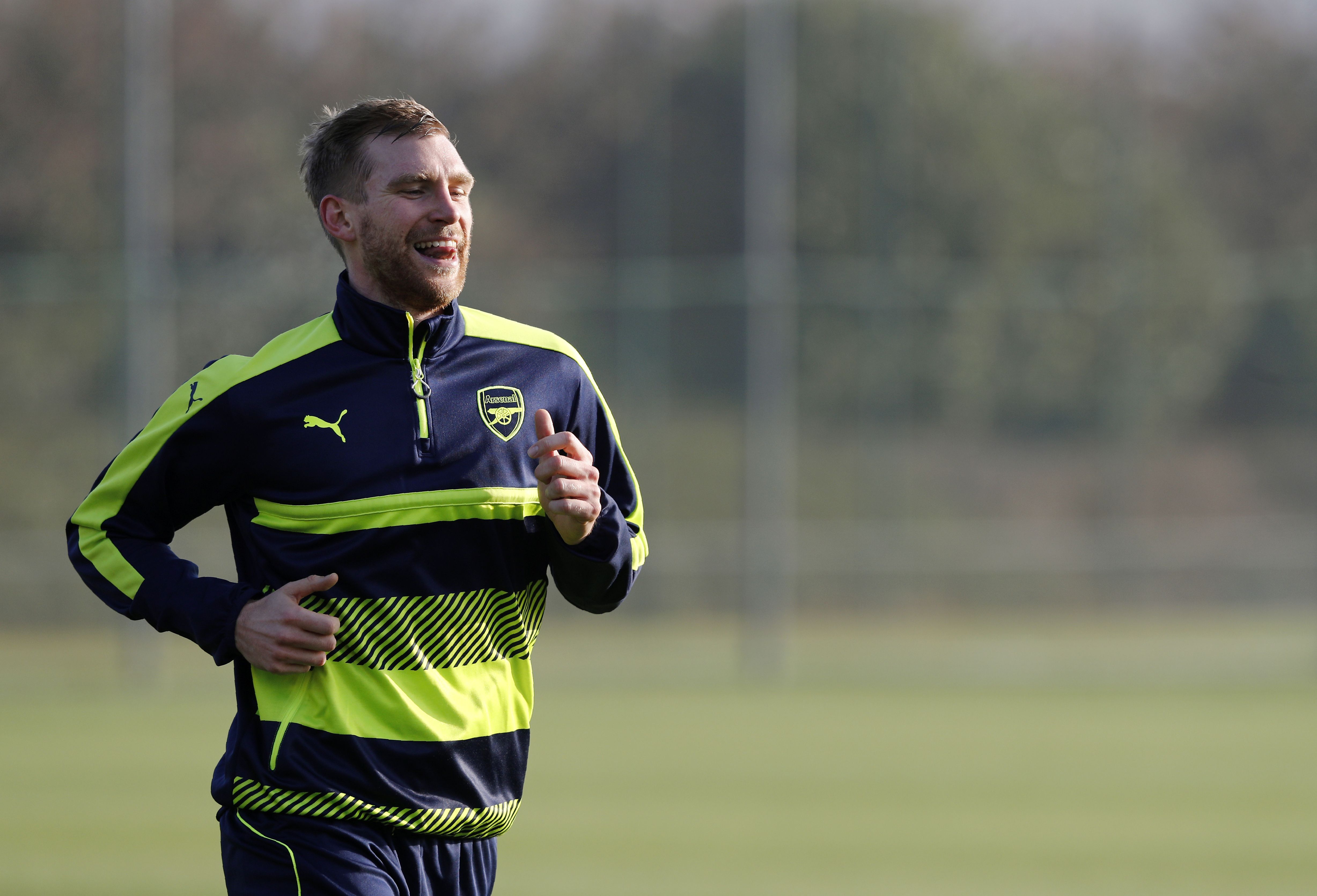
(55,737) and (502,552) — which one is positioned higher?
(502,552)

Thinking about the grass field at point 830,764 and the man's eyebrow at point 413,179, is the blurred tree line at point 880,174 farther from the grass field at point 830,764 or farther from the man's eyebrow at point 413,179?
the man's eyebrow at point 413,179

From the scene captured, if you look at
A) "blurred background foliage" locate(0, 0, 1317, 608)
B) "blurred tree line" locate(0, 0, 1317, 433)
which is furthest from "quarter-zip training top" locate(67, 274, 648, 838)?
"blurred tree line" locate(0, 0, 1317, 433)

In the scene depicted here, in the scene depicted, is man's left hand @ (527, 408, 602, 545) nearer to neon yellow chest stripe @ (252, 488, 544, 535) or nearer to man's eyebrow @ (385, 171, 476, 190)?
neon yellow chest stripe @ (252, 488, 544, 535)

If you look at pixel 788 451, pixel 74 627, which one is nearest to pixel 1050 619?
pixel 788 451

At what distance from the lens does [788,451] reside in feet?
48.9

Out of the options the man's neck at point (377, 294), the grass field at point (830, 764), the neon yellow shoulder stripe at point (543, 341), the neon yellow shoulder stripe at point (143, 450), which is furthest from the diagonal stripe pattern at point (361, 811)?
the grass field at point (830, 764)

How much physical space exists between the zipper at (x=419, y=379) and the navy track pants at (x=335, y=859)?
2.27 ft

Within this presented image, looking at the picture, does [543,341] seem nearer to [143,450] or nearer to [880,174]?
[143,450]

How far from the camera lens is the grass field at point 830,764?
6742mm

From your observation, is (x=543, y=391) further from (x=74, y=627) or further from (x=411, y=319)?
(x=74, y=627)

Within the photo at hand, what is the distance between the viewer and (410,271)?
320 cm

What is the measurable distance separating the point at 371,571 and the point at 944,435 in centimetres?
1251

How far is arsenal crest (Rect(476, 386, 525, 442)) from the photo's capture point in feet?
10.6

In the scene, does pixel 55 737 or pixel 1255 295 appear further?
pixel 1255 295
